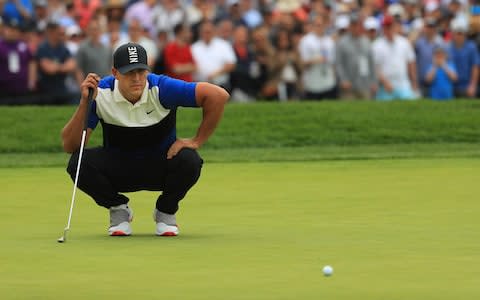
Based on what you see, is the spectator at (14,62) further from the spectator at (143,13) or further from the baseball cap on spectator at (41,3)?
the spectator at (143,13)

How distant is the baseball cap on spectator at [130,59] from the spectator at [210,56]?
11930mm

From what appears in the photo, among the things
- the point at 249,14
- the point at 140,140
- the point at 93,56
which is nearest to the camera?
the point at 140,140

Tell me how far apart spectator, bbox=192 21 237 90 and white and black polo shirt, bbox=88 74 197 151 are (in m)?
11.6

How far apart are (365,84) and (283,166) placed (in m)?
7.17

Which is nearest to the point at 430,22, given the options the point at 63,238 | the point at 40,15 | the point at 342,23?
the point at 342,23

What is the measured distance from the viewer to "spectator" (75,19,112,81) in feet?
65.8

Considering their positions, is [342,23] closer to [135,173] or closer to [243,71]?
[243,71]

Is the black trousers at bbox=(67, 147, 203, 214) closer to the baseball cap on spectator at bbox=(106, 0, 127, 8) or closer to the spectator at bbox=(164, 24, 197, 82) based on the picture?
the spectator at bbox=(164, 24, 197, 82)

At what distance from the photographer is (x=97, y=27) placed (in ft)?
65.7

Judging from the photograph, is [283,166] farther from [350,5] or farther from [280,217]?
[350,5]

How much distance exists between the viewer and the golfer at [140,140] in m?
9.15

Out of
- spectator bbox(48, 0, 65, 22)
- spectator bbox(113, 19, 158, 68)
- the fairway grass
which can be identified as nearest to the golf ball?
the fairway grass

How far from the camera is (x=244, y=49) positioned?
21750mm

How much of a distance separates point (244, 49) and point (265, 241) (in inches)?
514
